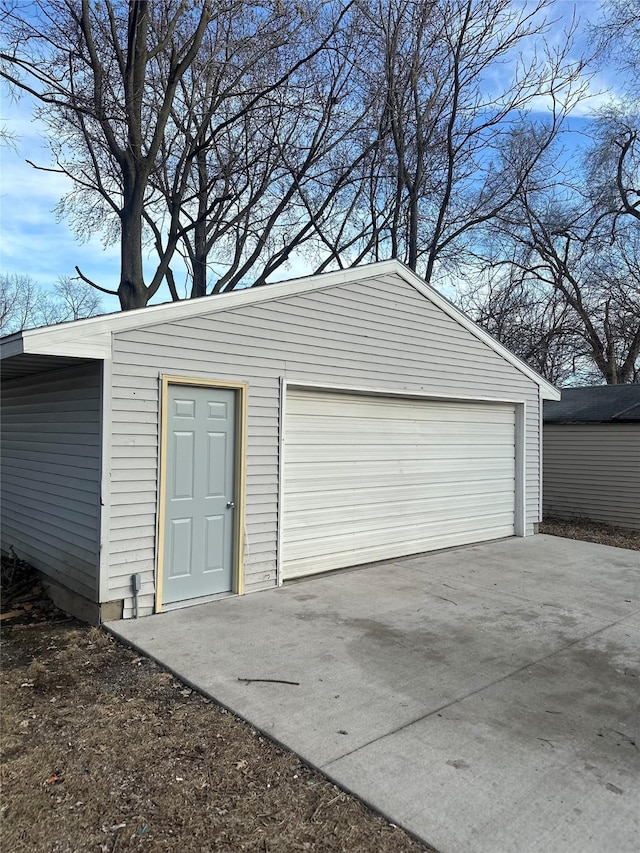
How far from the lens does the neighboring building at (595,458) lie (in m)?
11.4

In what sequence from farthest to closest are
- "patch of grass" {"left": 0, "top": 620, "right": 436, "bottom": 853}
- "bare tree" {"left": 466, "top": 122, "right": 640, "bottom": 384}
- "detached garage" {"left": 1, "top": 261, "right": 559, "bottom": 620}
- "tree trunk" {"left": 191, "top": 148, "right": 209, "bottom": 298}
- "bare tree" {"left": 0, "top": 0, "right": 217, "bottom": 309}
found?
"bare tree" {"left": 466, "top": 122, "right": 640, "bottom": 384} → "tree trunk" {"left": 191, "top": 148, "right": 209, "bottom": 298} → "bare tree" {"left": 0, "top": 0, "right": 217, "bottom": 309} → "detached garage" {"left": 1, "top": 261, "right": 559, "bottom": 620} → "patch of grass" {"left": 0, "top": 620, "right": 436, "bottom": 853}

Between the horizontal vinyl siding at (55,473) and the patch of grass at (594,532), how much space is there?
8033 millimetres

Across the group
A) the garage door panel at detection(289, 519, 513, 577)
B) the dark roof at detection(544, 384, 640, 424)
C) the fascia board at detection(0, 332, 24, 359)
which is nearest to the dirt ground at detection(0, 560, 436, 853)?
the fascia board at detection(0, 332, 24, 359)

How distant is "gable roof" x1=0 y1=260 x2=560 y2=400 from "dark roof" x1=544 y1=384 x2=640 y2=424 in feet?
21.6

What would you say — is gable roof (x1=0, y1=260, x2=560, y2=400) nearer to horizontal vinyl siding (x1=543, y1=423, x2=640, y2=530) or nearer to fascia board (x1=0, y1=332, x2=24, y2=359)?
fascia board (x1=0, y1=332, x2=24, y2=359)

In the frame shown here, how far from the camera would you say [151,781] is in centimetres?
267

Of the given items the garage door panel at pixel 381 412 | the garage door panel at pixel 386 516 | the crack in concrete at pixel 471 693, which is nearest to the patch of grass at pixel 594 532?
the garage door panel at pixel 386 516

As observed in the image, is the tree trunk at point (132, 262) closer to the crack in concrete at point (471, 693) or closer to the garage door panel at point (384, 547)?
the garage door panel at point (384, 547)

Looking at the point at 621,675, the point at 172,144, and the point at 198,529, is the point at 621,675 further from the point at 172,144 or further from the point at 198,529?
the point at 172,144

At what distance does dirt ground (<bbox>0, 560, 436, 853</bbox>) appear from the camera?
7.53ft

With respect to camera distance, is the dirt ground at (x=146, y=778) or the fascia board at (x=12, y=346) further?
the fascia board at (x=12, y=346)

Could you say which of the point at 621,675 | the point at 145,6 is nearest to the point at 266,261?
the point at 145,6

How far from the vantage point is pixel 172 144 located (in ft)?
44.5

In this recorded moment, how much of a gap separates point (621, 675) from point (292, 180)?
14301 mm
